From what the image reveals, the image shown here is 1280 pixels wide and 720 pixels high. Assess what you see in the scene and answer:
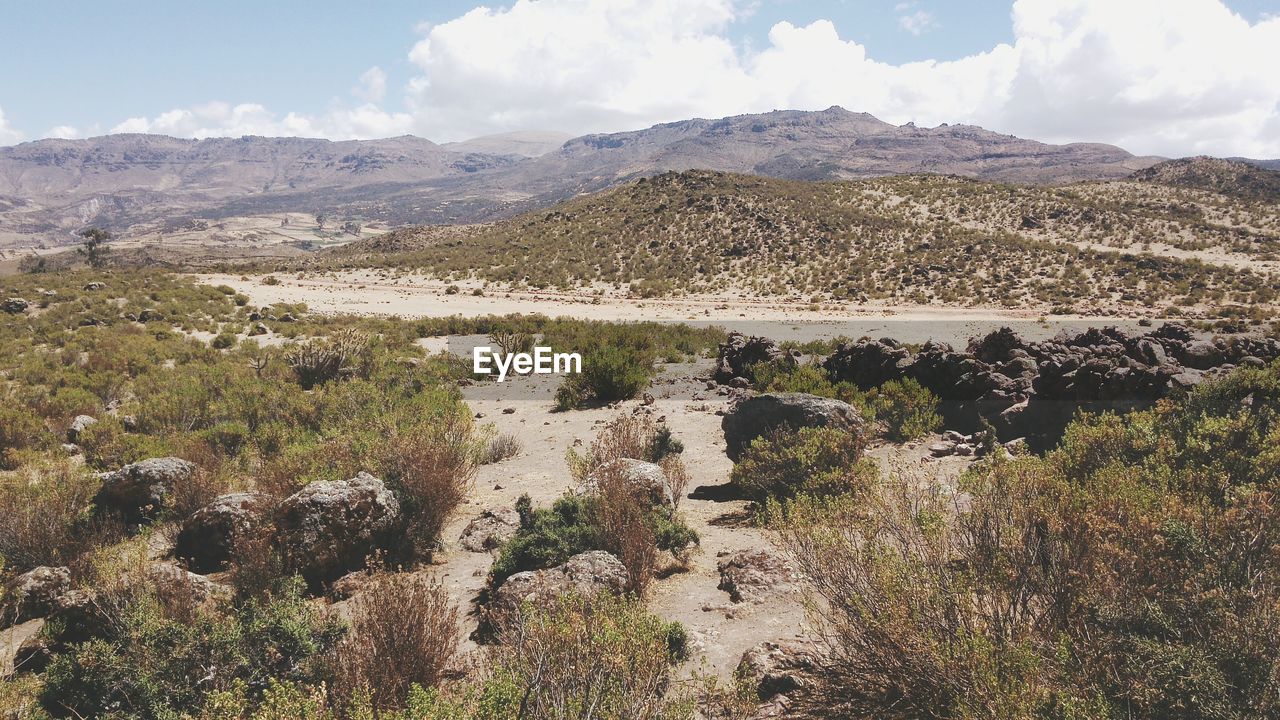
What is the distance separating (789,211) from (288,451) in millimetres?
53431

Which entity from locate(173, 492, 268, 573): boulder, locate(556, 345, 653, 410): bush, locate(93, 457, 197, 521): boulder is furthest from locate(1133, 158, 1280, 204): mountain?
locate(93, 457, 197, 521): boulder

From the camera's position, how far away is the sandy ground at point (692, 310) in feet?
86.6

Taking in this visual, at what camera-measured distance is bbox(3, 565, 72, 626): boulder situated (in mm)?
5543

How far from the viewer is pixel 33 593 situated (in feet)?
18.6

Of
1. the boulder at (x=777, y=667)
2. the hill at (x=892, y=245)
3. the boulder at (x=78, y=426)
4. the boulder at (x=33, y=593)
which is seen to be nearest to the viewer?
the boulder at (x=777, y=667)

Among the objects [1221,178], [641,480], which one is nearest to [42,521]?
[641,480]

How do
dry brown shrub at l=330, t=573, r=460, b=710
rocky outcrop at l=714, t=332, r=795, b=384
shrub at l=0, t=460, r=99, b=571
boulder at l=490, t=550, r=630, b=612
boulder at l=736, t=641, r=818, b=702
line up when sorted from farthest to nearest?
rocky outcrop at l=714, t=332, r=795, b=384
shrub at l=0, t=460, r=99, b=571
boulder at l=490, t=550, r=630, b=612
boulder at l=736, t=641, r=818, b=702
dry brown shrub at l=330, t=573, r=460, b=710

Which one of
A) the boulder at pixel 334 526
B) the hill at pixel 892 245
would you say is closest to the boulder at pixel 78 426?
the boulder at pixel 334 526

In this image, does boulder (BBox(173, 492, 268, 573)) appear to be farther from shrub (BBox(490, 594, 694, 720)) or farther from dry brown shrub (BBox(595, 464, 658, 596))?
shrub (BBox(490, 594, 694, 720))

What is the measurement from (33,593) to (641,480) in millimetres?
6049

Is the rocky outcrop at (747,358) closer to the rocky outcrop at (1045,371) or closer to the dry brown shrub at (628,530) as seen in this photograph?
the rocky outcrop at (1045,371)

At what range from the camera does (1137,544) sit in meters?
4.03

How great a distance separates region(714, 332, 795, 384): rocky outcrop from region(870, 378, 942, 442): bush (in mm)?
3771

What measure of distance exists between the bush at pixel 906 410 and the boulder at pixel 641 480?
5200mm
